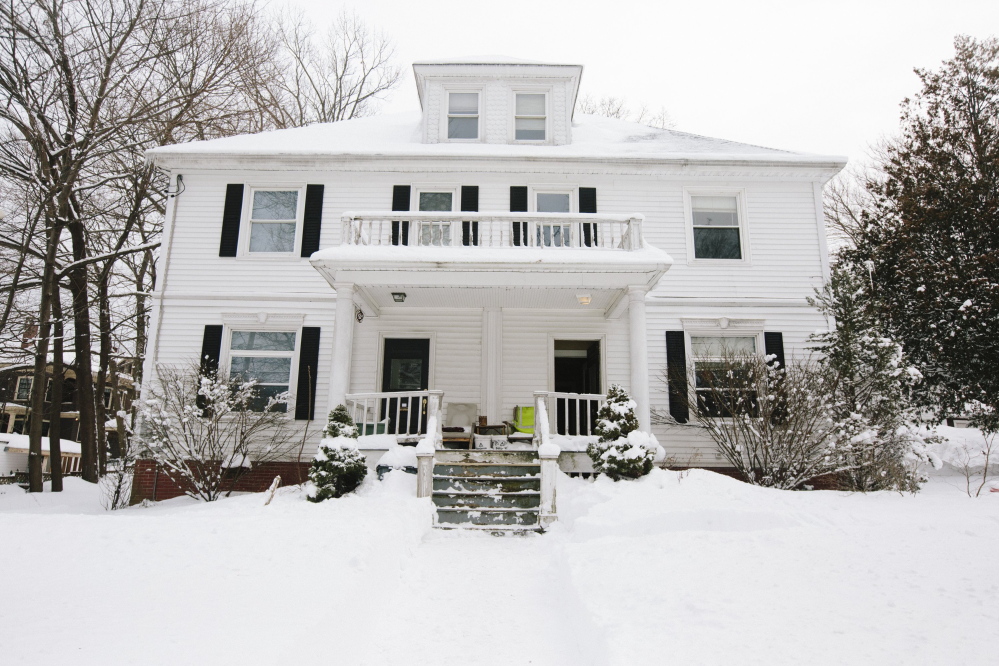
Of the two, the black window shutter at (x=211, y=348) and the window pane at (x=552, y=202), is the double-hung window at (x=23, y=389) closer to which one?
the black window shutter at (x=211, y=348)

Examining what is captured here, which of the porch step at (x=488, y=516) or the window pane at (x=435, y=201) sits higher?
the window pane at (x=435, y=201)

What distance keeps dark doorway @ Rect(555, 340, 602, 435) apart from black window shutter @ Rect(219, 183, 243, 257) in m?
6.62

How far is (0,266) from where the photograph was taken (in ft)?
52.1

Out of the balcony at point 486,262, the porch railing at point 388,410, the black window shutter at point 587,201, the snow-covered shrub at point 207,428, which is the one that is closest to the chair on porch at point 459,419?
the porch railing at point 388,410

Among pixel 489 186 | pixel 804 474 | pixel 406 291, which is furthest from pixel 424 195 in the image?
pixel 804 474

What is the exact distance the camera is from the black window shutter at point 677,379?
11109 mm

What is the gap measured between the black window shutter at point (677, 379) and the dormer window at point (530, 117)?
538 centimetres

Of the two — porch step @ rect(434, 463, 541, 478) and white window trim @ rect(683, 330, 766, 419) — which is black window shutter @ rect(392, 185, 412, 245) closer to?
porch step @ rect(434, 463, 541, 478)

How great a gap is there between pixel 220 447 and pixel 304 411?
5.65 feet

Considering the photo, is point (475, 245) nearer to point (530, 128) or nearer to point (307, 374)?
point (307, 374)

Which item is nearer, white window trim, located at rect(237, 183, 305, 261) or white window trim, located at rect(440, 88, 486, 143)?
white window trim, located at rect(237, 183, 305, 261)

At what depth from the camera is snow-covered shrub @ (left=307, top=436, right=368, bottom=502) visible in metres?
7.70

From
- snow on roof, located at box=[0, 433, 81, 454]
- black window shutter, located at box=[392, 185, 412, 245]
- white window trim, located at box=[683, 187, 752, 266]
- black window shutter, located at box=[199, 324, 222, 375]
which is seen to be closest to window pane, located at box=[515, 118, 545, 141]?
black window shutter, located at box=[392, 185, 412, 245]

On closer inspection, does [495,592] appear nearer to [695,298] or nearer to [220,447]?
[220,447]
